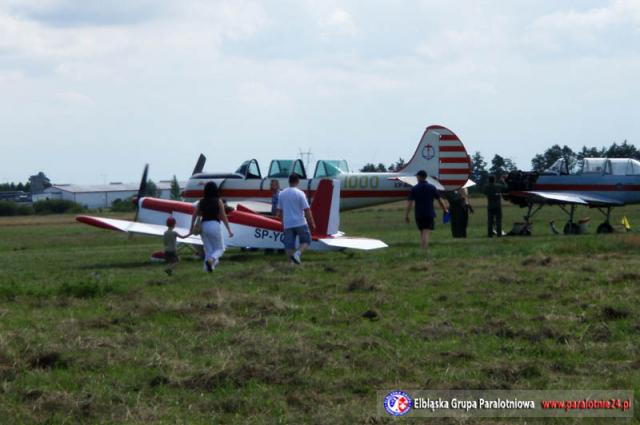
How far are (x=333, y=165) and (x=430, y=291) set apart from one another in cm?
1607

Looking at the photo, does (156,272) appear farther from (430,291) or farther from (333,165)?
(333,165)

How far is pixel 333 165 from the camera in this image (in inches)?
993

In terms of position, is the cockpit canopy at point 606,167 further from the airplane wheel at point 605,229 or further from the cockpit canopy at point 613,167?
the airplane wheel at point 605,229

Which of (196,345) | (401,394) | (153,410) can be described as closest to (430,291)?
(196,345)

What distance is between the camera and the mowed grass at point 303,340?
5.69m

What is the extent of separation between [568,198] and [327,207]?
978cm

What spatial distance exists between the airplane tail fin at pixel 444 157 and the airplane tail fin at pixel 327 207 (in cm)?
892

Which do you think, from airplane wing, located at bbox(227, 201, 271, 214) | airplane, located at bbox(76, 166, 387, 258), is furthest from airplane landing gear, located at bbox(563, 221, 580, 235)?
airplane, located at bbox(76, 166, 387, 258)

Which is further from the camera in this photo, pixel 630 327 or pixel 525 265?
pixel 525 265

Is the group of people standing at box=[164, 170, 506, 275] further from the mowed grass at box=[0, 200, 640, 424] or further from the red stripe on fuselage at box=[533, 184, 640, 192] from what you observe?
the red stripe on fuselage at box=[533, 184, 640, 192]

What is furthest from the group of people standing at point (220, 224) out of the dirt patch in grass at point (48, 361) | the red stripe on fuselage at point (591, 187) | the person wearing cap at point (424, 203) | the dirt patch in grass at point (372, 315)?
the red stripe on fuselage at point (591, 187)

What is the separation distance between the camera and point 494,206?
2100 centimetres

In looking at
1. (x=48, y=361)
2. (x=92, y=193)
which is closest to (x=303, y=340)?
(x=48, y=361)

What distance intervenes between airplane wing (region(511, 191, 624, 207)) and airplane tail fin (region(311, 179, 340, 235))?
8938mm
